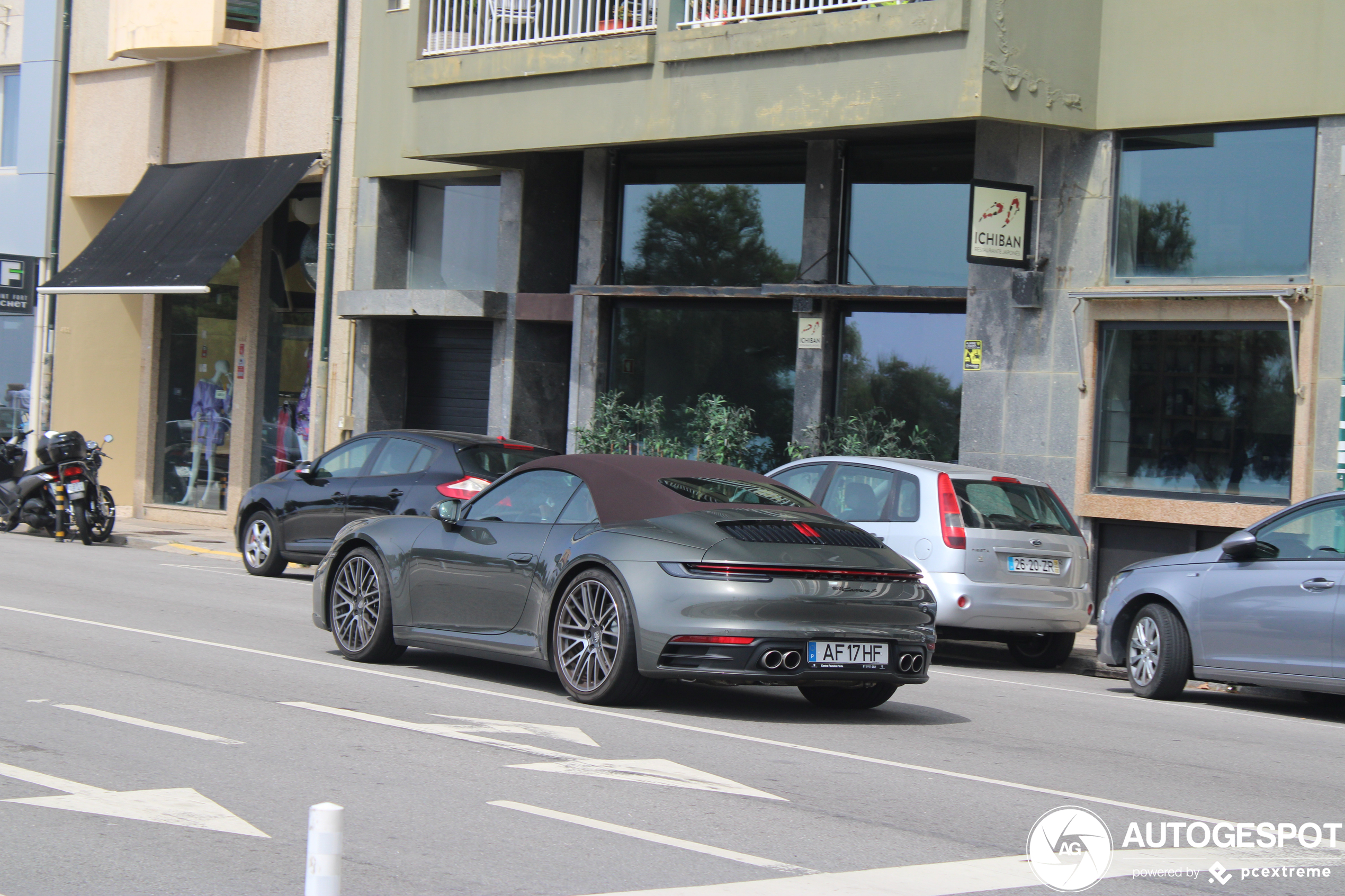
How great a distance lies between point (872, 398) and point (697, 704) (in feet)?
31.4

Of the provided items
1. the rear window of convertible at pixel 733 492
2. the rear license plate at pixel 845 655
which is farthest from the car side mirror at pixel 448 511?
the rear license plate at pixel 845 655

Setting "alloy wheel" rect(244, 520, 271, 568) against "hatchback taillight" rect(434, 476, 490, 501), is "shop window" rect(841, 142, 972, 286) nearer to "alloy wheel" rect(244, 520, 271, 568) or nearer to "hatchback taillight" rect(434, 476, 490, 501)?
"hatchback taillight" rect(434, 476, 490, 501)

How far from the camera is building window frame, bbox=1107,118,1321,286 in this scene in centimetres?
1487

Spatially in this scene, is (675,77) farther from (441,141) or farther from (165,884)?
(165,884)

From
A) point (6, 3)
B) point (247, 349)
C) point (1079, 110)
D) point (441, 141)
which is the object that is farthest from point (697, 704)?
point (6, 3)

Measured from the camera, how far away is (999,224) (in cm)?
1608

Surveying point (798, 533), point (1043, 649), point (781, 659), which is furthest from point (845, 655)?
point (1043, 649)

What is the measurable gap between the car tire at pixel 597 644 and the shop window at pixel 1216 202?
942cm

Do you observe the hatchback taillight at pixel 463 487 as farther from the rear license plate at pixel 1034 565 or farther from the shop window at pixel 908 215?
the shop window at pixel 908 215

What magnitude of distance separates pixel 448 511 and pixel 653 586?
205cm

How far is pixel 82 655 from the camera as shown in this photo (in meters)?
10.0

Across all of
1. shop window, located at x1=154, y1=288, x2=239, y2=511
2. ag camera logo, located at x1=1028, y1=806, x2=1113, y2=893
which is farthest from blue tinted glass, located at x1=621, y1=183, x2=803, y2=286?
ag camera logo, located at x1=1028, y1=806, x2=1113, y2=893

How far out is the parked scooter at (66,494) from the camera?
20.5 metres

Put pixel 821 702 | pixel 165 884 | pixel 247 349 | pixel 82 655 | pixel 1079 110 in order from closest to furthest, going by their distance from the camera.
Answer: pixel 165 884, pixel 821 702, pixel 82 655, pixel 1079 110, pixel 247 349
